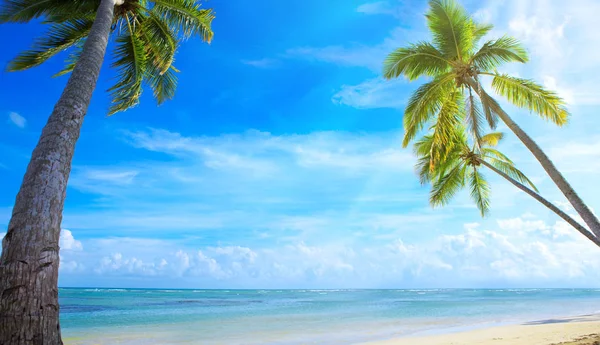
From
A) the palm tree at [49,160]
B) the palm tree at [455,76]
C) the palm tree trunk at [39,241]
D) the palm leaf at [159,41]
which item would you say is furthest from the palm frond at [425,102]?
the palm tree trunk at [39,241]

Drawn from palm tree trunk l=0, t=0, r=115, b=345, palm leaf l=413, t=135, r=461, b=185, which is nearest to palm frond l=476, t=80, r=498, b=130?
palm leaf l=413, t=135, r=461, b=185

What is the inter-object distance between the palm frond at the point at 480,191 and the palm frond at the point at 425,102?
18.2ft

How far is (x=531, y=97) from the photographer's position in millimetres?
8727

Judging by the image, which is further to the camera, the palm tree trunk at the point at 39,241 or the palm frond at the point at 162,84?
the palm frond at the point at 162,84

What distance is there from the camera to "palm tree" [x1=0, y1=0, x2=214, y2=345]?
2.59 meters

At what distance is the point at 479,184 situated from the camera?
1428cm

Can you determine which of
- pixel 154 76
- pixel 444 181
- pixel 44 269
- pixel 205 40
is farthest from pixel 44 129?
pixel 444 181

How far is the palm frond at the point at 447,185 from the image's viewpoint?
1353 cm

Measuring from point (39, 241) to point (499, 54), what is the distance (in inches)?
404

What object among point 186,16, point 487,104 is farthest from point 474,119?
point 186,16

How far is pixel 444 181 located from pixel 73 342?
14367mm

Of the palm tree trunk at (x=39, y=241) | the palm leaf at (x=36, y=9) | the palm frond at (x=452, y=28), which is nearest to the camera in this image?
the palm tree trunk at (x=39, y=241)

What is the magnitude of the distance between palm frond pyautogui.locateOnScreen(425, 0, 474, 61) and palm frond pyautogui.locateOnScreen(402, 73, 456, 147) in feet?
2.33

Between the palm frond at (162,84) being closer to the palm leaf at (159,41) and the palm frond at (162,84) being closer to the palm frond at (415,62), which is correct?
the palm leaf at (159,41)
